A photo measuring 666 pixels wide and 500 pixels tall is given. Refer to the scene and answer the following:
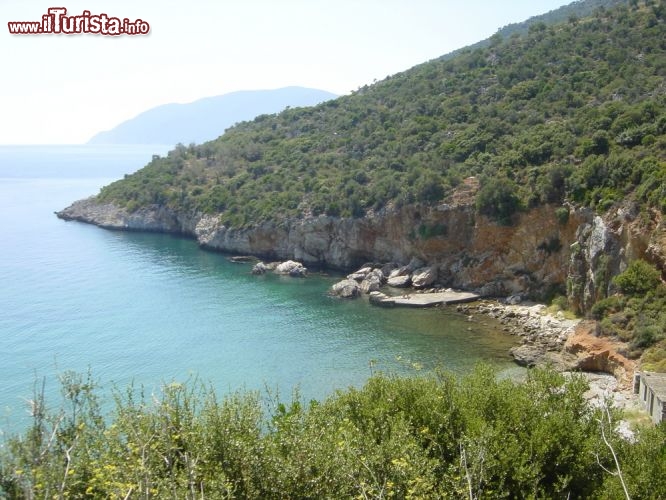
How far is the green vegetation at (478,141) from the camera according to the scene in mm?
44469

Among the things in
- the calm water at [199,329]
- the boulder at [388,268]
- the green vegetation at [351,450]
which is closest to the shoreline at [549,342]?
the calm water at [199,329]

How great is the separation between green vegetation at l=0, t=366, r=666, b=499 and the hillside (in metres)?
15.9

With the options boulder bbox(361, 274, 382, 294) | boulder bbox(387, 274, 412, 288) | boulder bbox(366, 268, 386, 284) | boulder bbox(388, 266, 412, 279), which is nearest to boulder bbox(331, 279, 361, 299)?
boulder bbox(361, 274, 382, 294)

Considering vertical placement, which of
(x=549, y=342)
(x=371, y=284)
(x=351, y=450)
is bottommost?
(x=549, y=342)

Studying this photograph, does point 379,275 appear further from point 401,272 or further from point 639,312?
point 639,312

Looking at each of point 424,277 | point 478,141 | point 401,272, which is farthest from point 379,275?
point 478,141

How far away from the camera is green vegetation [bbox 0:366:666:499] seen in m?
10.5

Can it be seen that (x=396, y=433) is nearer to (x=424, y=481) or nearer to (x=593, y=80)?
(x=424, y=481)

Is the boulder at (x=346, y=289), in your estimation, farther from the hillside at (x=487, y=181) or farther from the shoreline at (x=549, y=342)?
the shoreline at (x=549, y=342)

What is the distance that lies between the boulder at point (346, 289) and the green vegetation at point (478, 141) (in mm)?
9750

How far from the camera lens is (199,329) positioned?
42.1 metres

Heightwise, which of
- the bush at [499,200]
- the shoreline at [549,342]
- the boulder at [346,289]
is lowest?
the shoreline at [549,342]

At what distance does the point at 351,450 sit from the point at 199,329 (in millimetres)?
31713

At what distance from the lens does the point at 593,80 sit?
57.3 meters
